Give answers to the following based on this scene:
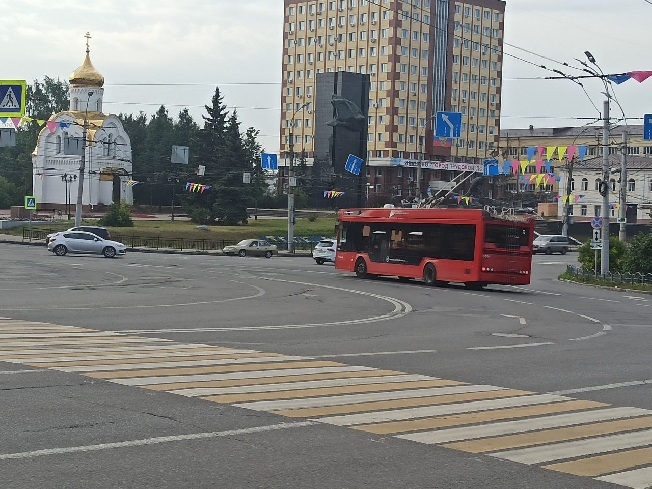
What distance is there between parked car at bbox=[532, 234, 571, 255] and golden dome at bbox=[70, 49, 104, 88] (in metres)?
46.3

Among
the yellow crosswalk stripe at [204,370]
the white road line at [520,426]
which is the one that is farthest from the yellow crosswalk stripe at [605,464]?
the yellow crosswalk stripe at [204,370]

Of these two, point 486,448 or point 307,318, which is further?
point 307,318

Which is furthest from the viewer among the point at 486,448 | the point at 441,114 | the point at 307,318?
the point at 441,114

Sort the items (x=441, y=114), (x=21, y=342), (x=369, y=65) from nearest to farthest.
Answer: (x=21, y=342), (x=441, y=114), (x=369, y=65)

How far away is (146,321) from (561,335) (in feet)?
28.8

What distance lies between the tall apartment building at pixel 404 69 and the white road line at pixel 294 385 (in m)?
109

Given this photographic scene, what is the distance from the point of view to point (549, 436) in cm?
952

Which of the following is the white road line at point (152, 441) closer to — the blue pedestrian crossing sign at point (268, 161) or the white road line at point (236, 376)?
the white road line at point (236, 376)

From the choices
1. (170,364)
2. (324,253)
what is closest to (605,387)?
(170,364)

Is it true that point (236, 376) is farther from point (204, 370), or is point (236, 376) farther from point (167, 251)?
point (167, 251)

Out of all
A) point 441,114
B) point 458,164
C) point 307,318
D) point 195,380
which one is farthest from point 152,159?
point 195,380

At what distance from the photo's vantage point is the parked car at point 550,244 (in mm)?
84562

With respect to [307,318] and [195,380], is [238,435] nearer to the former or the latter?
[195,380]

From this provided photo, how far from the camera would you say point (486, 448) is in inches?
348
